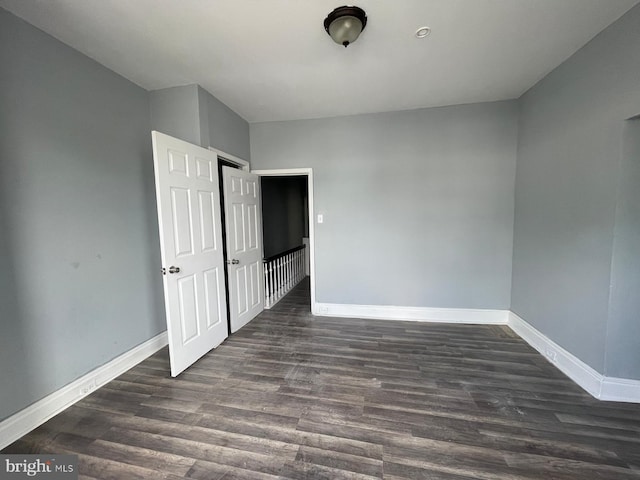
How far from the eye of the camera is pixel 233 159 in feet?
10.1

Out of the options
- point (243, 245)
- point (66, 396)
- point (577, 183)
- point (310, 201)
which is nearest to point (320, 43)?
point (310, 201)

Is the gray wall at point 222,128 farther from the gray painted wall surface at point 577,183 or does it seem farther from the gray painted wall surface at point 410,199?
the gray painted wall surface at point 577,183

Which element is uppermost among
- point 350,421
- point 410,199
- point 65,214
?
point 410,199

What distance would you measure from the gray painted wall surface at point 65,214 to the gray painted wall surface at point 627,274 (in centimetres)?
393

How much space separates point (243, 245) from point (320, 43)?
223cm

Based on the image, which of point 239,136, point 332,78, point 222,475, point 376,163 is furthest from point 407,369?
point 239,136

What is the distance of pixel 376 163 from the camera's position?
3.22m

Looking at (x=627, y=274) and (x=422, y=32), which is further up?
(x=422, y=32)

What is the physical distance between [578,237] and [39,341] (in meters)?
4.12

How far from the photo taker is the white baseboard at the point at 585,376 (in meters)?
1.80

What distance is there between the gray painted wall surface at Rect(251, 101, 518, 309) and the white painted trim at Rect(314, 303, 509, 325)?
8 centimetres

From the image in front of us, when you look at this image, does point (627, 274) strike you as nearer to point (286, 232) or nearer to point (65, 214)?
point (65, 214)

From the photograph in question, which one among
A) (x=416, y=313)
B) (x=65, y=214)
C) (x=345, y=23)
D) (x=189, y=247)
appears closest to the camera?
(x=345, y=23)

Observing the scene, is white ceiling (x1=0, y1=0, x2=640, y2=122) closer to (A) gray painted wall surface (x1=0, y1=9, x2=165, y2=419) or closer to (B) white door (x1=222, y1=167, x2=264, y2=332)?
(A) gray painted wall surface (x1=0, y1=9, x2=165, y2=419)
